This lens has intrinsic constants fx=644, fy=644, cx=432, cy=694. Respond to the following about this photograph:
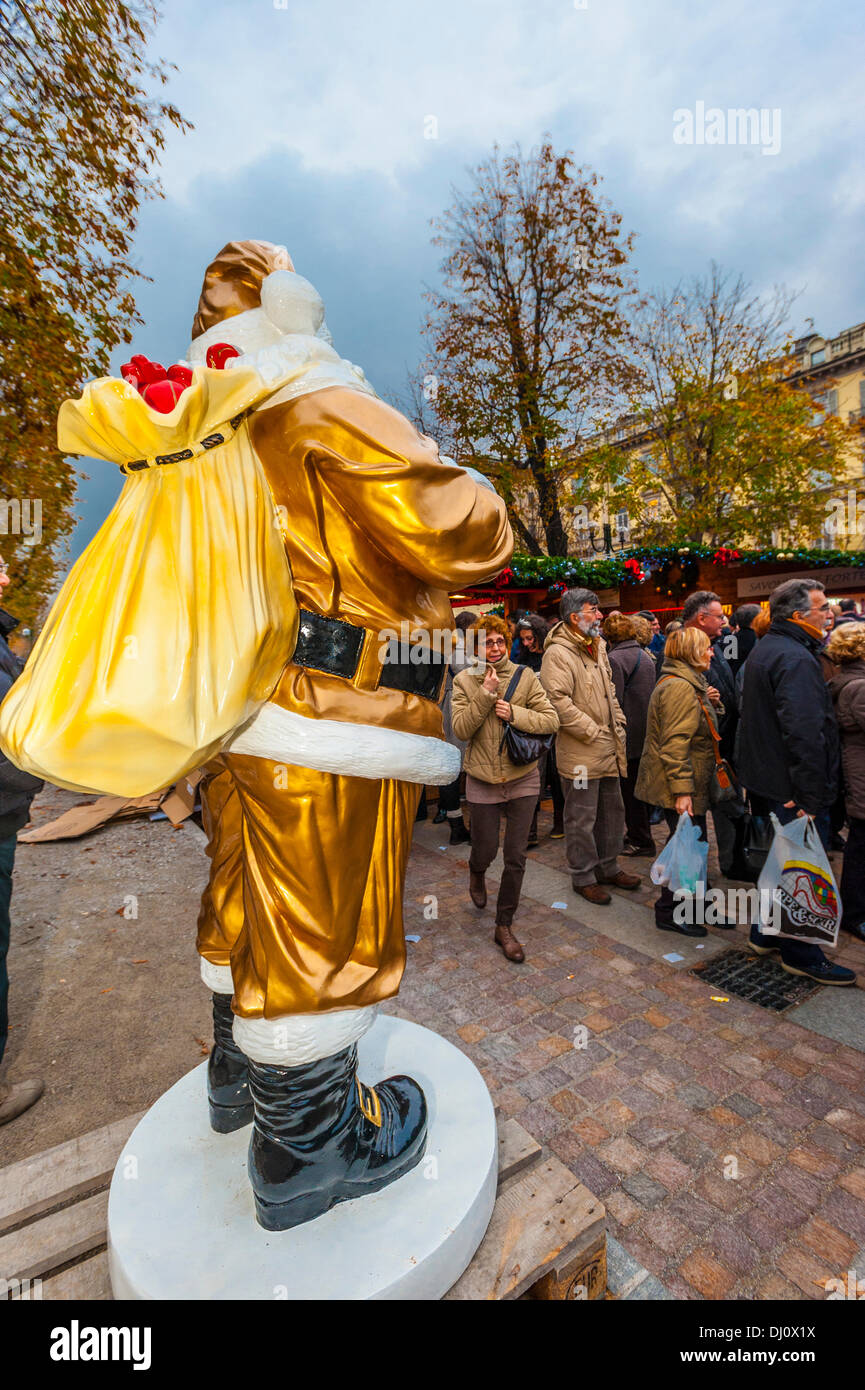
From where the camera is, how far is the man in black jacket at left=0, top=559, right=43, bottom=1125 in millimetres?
2219

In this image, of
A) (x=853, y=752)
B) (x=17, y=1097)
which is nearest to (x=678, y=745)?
(x=853, y=752)

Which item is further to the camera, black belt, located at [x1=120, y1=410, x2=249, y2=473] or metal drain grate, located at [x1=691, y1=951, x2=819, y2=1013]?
metal drain grate, located at [x1=691, y1=951, x2=819, y2=1013]

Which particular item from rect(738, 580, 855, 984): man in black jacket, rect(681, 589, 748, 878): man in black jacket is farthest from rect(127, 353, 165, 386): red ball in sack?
rect(681, 589, 748, 878): man in black jacket

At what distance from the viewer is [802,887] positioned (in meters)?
3.30

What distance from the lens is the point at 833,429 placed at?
1675 cm

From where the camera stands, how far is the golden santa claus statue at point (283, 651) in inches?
43.9

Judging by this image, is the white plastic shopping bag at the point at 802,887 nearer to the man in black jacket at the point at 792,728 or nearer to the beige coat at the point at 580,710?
the man in black jacket at the point at 792,728

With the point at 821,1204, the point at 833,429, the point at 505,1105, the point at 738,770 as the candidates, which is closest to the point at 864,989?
the point at 738,770

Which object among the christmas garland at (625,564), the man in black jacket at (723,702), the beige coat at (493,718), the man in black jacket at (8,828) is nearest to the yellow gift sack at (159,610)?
the man in black jacket at (8,828)

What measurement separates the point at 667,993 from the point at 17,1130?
2.99 metres

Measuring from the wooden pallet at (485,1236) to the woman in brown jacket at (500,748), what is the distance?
207 centimetres

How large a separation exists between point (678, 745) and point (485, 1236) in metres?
2.95

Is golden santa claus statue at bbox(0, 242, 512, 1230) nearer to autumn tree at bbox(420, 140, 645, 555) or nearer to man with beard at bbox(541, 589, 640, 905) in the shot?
man with beard at bbox(541, 589, 640, 905)

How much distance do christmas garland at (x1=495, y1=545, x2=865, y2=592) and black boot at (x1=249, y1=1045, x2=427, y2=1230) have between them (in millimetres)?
6885
